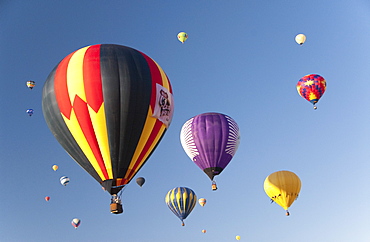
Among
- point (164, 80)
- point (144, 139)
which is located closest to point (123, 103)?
point (144, 139)

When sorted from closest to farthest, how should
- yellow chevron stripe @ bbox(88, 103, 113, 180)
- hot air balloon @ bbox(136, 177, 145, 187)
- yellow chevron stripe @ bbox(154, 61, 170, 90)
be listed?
1. yellow chevron stripe @ bbox(88, 103, 113, 180)
2. yellow chevron stripe @ bbox(154, 61, 170, 90)
3. hot air balloon @ bbox(136, 177, 145, 187)

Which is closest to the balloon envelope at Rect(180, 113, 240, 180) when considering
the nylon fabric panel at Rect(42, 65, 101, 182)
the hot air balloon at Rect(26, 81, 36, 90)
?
the nylon fabric panel at Rect(42, 65, 101, 182)

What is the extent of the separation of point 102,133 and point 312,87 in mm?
17594

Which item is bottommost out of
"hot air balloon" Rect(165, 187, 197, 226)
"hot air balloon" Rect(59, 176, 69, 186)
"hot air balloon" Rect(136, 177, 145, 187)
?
"hot air balloon" Rect(165, 187, 197, 226)

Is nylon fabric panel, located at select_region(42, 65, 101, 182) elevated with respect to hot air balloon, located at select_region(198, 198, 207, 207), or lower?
elevated

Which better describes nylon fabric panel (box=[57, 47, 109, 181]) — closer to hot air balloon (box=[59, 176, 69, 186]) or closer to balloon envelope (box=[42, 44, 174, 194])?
balloon envelope (box=[42, 44, 174, 194])

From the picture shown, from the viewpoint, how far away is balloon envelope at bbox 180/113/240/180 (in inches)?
1328

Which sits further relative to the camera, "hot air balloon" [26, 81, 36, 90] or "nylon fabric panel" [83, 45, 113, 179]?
"hot air balloon" [26, 81, 36, 90]

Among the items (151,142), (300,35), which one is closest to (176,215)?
(300,35)

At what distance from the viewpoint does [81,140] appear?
23578mm

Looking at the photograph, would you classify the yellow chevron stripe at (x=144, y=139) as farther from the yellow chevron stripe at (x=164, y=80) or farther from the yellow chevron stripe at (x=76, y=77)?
the yellow chevron stripe at (x=76, y=77)

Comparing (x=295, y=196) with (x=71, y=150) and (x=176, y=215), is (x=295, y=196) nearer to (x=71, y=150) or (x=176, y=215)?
(x=176, y=215)

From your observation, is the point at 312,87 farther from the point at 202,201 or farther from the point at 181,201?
the point at 202,201

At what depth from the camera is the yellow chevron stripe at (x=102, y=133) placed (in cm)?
2327
